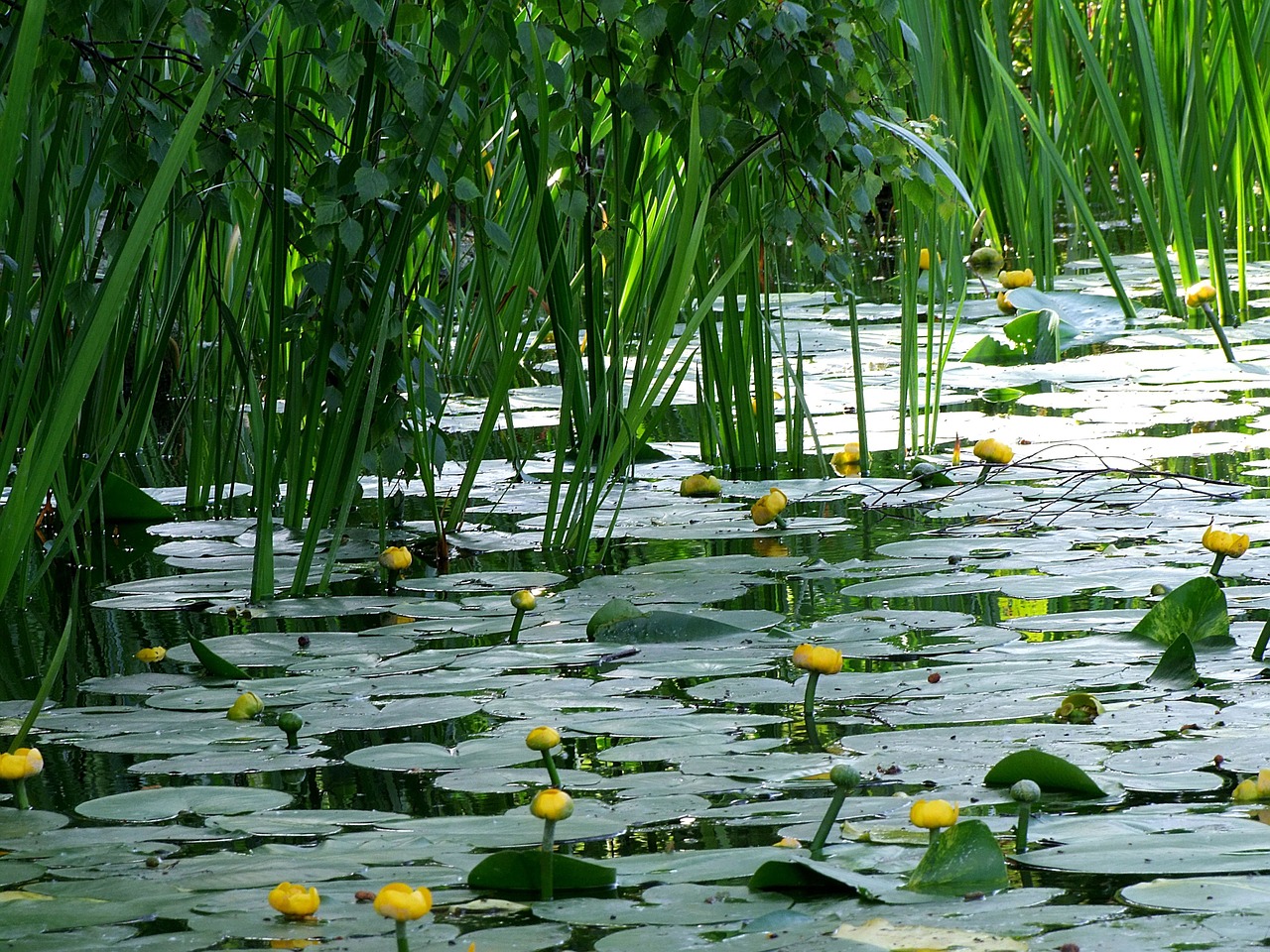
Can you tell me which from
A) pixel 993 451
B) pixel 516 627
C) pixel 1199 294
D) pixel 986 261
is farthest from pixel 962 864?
pixel 986 261

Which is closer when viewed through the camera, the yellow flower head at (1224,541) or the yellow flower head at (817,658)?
the yellow flower head at (817,658)

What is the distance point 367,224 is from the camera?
5.74 ft

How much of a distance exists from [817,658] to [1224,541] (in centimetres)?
52

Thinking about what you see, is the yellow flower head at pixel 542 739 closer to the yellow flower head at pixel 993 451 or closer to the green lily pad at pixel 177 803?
the green lily pad at pixel 177 803

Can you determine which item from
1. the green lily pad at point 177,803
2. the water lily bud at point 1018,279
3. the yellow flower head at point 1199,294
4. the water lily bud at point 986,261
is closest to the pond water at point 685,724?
the green lily pad at point 177,803

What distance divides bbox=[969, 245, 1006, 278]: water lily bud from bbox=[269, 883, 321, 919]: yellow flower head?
13.8 ft

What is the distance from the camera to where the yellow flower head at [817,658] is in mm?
1154

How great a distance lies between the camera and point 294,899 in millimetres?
828

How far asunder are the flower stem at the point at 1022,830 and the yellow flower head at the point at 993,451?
1.30 meters

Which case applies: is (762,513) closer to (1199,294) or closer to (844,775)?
(844,775)

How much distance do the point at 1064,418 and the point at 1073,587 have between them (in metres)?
1.08

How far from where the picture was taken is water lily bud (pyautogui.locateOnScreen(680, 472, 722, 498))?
2.22m

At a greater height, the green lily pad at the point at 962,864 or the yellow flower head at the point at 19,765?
the yellow flower head at the point at 19,765

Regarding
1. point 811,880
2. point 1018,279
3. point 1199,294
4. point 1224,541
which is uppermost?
point 1018,279
